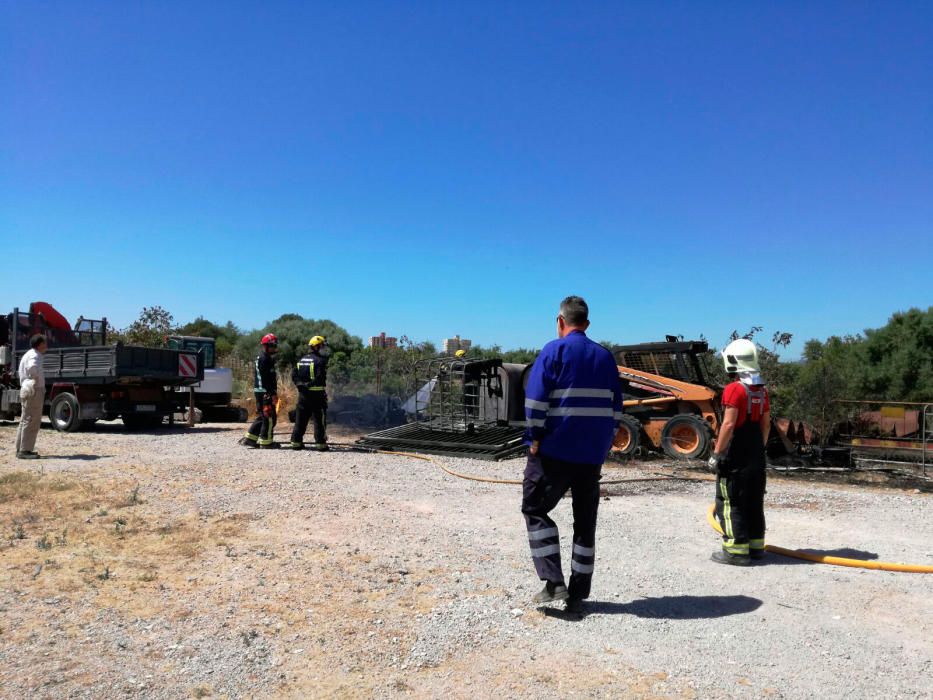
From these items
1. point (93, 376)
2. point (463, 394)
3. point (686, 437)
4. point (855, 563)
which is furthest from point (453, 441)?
point (855, 563)

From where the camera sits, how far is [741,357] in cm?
560

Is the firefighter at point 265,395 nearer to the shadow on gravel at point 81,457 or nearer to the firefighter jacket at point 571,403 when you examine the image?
the shadow on gravel at point 81,457

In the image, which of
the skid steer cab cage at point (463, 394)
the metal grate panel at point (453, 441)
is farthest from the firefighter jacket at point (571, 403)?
the skid steer cab cage at point (463, 394)

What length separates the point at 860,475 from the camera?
35.8ft

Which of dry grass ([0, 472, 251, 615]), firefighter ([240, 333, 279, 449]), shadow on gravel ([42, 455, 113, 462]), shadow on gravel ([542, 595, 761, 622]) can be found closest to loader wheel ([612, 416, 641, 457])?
firefighter ([240, 333, 279, 449])

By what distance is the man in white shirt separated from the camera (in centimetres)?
1073

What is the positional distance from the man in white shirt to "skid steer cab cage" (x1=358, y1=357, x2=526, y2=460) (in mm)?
5203

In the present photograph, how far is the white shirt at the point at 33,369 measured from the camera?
10.8 m

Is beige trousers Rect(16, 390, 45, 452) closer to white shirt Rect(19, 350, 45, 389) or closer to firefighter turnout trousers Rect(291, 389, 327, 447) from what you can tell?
white shirt Rect(19, 350, 45, 389)

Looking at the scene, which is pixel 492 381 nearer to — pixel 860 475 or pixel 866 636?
pixel 860 475

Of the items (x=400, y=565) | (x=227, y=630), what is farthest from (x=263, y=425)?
(x=227, y=630)

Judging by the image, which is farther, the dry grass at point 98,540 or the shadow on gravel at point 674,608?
the dry grass at point 98,540

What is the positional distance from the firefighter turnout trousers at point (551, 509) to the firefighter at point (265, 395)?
328 inches

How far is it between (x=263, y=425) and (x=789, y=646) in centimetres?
1021
